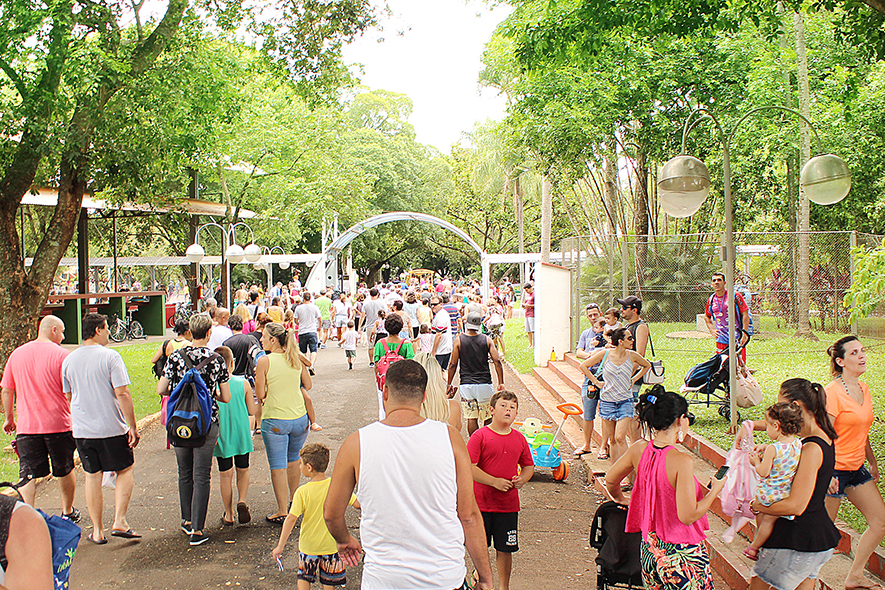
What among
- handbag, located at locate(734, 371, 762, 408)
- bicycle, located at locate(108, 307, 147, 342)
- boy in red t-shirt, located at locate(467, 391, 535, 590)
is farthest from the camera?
bicycle, located at locate(108, 307, 147, 342)

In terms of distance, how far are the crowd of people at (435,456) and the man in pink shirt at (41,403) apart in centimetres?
1

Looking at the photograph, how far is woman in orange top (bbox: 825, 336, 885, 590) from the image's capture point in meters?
4.33

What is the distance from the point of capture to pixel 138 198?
13422mm

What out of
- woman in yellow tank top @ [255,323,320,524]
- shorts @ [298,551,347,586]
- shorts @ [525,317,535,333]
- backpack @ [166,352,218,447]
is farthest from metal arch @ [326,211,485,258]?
shorts @ [298,551,347,586]

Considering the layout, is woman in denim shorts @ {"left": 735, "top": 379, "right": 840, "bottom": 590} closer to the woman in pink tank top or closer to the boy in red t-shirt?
the woman in pink tank top

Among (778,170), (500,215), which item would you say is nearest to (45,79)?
(778,170)

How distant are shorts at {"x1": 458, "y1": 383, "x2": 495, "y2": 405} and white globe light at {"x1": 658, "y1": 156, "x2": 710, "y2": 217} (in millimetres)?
2773

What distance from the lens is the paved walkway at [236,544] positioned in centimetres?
522

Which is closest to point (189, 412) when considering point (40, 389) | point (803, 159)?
point (40, 389)

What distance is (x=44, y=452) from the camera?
6.29 metres

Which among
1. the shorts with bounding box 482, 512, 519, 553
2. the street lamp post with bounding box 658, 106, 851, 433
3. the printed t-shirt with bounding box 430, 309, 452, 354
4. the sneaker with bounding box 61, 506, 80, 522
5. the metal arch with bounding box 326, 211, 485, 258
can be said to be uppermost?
the metal arch with bounding box 326, 211, 485, 258

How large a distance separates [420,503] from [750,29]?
62.9 ft

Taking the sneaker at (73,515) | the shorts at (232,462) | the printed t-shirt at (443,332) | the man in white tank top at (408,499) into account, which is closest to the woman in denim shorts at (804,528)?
the man in white tank top at (408,499)

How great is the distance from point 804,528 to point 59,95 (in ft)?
37.5
